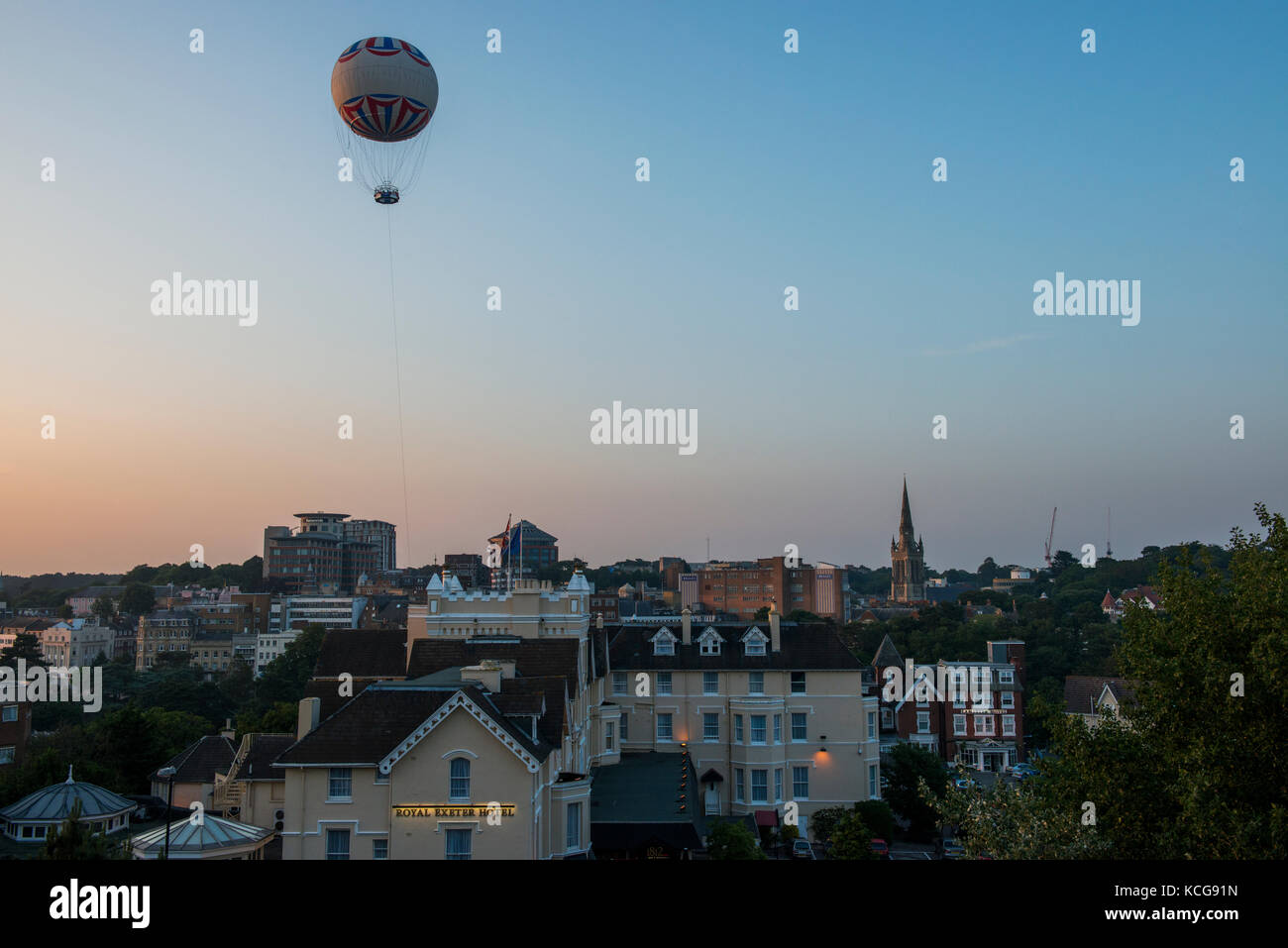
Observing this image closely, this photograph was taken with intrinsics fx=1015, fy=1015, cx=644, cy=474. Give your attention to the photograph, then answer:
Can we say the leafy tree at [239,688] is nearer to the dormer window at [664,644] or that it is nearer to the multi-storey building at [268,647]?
the multi-storey building at [268,647]

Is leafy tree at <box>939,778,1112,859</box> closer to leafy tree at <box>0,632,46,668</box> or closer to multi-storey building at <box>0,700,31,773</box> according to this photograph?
multi-storey building at <box>0,700,31,773</box>

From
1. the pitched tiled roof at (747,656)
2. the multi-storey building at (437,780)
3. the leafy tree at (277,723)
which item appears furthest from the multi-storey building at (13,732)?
the multi-storey building at (437,780)

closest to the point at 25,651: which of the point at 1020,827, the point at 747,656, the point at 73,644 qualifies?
the point at 73,644

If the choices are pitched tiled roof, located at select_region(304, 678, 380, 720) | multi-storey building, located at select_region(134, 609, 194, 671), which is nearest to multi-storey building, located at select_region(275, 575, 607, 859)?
pitched tiled roof, located at select_region(304, 678, 380, 720)

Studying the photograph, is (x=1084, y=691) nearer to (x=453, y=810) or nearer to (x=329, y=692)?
(x=329, y=692)

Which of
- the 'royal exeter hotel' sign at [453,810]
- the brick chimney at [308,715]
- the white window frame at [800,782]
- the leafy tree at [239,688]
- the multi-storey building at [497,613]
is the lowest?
the leafy tree at [239,688]
